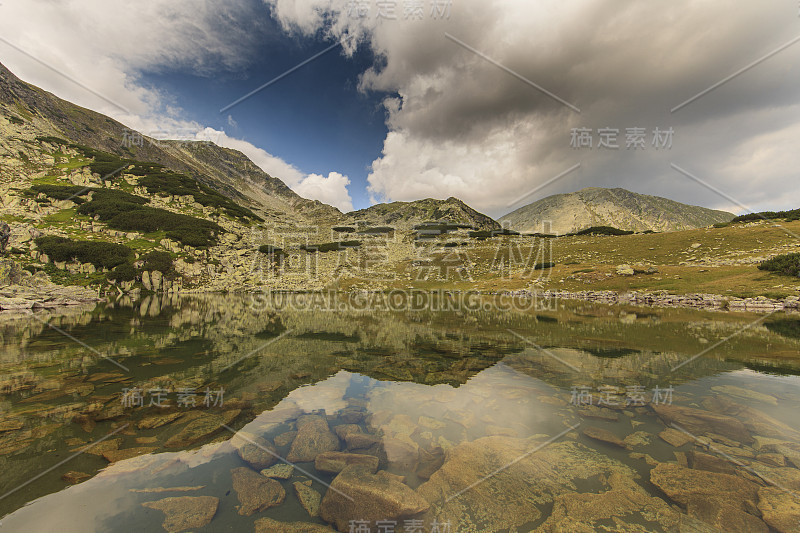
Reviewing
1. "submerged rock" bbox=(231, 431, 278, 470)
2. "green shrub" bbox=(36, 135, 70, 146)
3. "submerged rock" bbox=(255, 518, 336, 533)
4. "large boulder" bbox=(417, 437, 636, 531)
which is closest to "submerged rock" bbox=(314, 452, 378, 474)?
"submerged rock" bbox=(231, 431, 278, 470)

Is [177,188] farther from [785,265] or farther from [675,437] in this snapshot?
[785,265]

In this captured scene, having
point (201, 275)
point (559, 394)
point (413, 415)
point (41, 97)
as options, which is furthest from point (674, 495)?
point (41, 97)

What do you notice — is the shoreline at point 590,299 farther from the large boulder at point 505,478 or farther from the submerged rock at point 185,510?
the submerged rock at point 185,510

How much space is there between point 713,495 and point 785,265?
6503 centimetres

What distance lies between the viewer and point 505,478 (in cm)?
695

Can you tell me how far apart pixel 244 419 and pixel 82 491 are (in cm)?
419

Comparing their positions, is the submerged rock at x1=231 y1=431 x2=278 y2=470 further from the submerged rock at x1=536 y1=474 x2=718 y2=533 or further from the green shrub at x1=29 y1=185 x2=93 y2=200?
the green shrub at x1=29 y1=185 x2=93 y2=200

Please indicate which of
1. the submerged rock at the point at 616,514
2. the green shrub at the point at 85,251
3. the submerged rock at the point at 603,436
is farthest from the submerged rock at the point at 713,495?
the green shrub at the point at 85,251

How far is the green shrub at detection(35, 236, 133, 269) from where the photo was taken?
2562 inches

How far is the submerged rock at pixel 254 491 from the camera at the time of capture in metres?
6.02

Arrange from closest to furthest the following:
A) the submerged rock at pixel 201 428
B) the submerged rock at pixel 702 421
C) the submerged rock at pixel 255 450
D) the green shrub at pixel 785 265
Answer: the submerged rock at pixel 255 450 < the submerged rock at pixel 201 428 < the submerged rock at pixel 702 421 < the green shrub at pixel 785 265

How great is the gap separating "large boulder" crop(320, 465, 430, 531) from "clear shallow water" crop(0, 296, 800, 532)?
42 millimetres

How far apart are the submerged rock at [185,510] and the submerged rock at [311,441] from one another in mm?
2023

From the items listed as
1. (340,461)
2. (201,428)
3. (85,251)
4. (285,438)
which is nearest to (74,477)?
(201,428)
